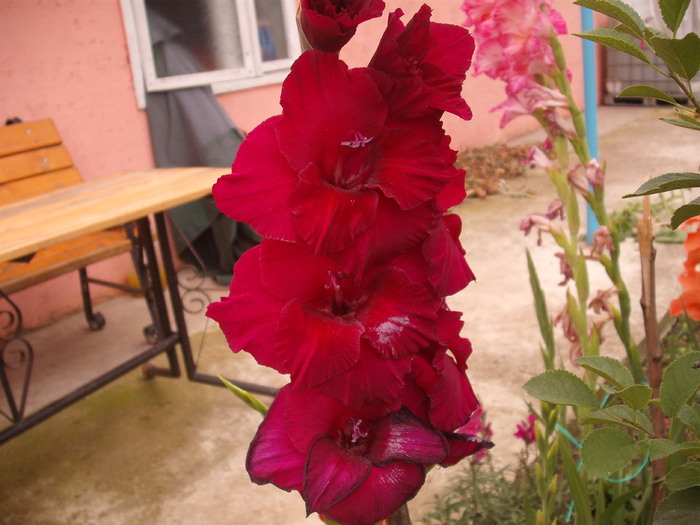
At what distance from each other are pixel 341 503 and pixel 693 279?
2.78ft

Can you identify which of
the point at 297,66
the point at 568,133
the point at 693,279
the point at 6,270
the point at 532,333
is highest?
the point at 297,66

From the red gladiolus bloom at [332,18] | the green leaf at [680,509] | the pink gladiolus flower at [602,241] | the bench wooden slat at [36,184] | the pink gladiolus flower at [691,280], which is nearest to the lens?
the red gladiolus bloom at [332,18]

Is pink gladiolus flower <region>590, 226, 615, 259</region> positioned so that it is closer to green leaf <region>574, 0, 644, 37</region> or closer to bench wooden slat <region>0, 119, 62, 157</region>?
green leaf <region>574, 0, 644, 37</region>

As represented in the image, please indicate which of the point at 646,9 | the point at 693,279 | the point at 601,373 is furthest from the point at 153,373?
the point at 646,9

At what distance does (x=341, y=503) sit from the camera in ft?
1.94

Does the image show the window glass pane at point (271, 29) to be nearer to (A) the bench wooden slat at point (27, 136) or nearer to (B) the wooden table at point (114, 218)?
(A) the bench wooden slat at point (27, 136)

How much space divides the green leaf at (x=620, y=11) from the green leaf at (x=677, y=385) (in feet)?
1.02

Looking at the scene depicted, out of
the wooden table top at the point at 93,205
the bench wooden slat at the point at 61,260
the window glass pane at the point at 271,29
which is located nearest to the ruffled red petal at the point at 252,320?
the wooden table top at the point at 93,205

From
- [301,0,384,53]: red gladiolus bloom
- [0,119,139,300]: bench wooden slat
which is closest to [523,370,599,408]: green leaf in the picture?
[301,0,384,53]: red gladiolus bloom

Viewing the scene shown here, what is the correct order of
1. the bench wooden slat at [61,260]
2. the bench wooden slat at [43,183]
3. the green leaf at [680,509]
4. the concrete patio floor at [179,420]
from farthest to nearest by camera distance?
1. the bench wooden slat at [43,183]
2. the bench wooden slat at [61,260]
3. the concrete patio floor at [179,420]
4. the green leaf at [680,509]

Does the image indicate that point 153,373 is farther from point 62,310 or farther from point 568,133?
point 568,133

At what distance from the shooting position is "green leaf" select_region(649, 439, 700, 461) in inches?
25.2

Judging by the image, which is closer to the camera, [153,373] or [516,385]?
[516,385]

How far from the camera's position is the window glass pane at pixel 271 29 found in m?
5.20
